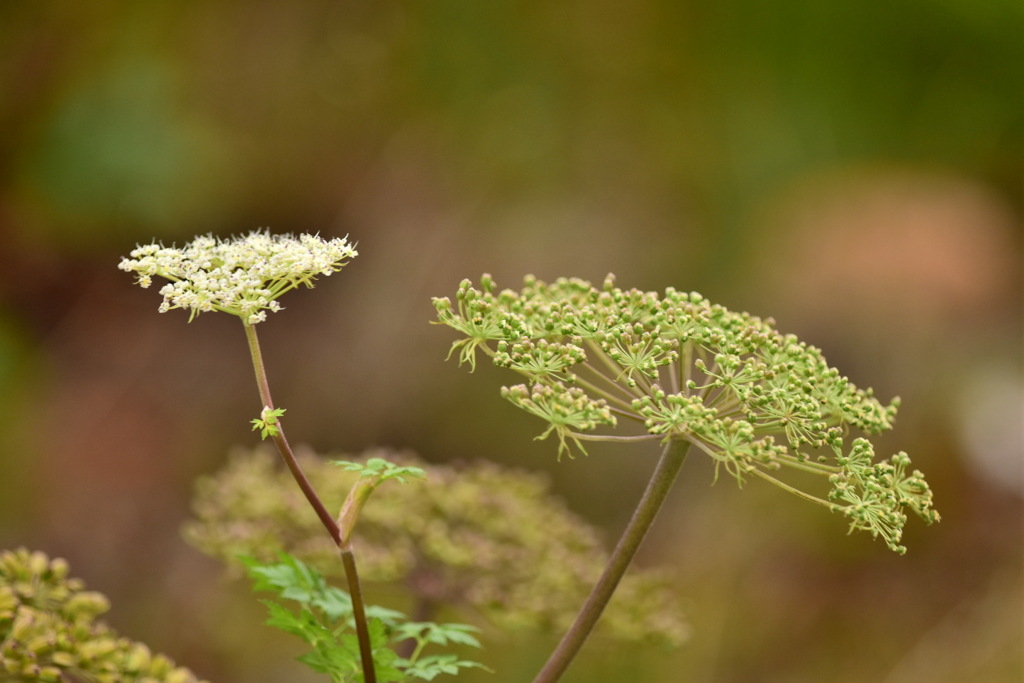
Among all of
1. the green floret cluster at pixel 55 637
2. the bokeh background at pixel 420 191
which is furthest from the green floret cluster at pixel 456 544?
the bokeh background at pixel 420 191

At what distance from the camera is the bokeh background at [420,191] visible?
14.0 feet

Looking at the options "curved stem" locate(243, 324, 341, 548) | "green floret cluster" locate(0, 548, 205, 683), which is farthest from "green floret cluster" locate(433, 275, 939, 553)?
"green floret cluster" locate(0, 548, 205, 683)

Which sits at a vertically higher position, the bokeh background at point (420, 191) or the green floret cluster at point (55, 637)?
the bokeh background at point (420, 191)

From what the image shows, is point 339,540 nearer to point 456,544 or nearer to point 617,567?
point 617,567

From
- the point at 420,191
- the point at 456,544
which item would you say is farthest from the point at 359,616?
the point at 420,191

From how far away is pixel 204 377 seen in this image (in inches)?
189

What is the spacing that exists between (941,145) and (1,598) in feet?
15.5

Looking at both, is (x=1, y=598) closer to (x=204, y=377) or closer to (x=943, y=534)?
(x=943, y=534)

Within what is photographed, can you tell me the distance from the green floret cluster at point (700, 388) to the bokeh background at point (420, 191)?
3.14m

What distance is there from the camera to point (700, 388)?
34.4 inches

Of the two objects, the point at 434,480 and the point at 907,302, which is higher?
the point at 907,302

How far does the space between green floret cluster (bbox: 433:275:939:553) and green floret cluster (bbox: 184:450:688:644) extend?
0.54 metres

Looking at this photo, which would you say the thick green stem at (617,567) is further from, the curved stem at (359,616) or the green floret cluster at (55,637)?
the green floret cluster at (55,637)

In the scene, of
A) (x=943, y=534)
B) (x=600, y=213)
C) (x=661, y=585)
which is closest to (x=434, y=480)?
(x=661, y=585)
